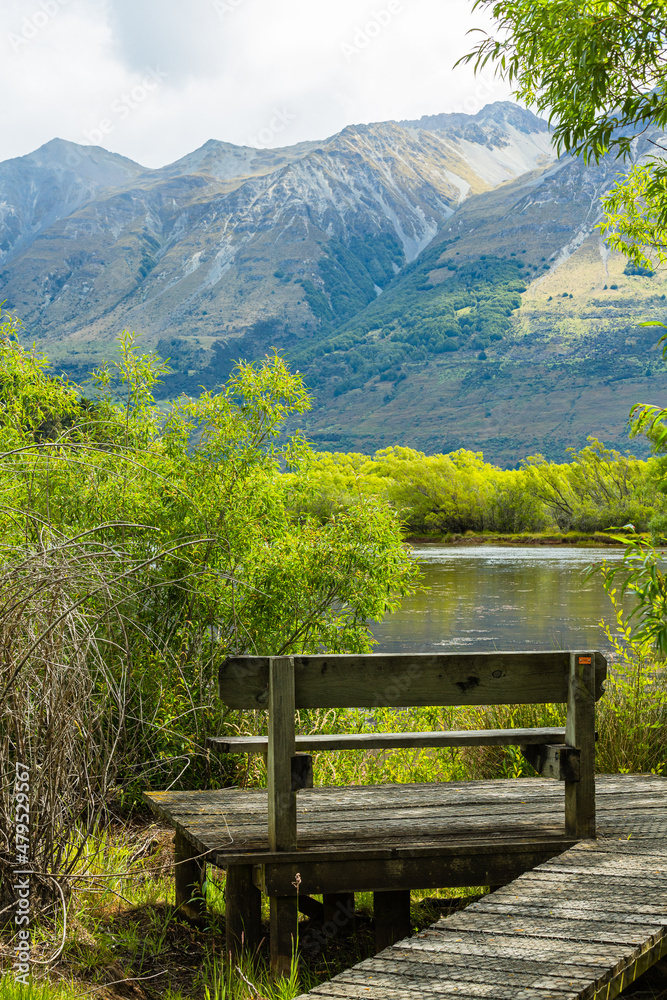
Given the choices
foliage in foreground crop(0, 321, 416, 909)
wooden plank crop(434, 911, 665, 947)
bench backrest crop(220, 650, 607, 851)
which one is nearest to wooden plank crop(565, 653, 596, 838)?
bench backrest crop(220, 650, 607, 851)

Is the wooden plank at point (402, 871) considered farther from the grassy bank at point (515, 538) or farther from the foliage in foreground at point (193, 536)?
the grassy bank at point (515, 538)

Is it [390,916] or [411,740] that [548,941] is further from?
[390,916]

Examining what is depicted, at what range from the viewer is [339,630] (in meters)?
7.32

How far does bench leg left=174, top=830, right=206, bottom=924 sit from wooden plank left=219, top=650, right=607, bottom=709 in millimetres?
1312

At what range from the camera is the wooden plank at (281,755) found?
3633 millimetres

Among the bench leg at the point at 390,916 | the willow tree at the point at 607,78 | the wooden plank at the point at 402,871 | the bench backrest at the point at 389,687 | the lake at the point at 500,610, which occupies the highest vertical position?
the willow tree at the point at 607,78

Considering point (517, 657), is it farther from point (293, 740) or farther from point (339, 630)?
point (339, 630)

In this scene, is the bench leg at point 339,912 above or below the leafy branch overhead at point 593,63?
below

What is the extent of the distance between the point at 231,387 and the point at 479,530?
59859 millimetres

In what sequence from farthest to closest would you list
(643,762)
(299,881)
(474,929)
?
(643,762) < (299,881) < (474,929)

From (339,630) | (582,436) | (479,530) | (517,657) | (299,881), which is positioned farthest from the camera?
(582,436)

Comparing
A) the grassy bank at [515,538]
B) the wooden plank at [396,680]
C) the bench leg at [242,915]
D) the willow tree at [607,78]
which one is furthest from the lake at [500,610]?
the grassy bank at [515,538]

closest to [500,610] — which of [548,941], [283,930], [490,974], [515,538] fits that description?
[283,930]

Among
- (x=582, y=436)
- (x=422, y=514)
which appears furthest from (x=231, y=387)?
(x=582, y=436)
